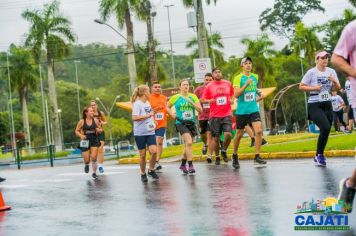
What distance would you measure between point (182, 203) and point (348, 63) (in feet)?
10.7

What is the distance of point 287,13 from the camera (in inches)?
4124

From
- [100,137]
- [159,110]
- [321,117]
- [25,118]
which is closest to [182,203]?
[321,117]

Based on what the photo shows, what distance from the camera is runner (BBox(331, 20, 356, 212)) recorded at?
568cm

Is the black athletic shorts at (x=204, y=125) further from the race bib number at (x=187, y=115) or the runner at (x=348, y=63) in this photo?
the runner at (x=348, y=63)

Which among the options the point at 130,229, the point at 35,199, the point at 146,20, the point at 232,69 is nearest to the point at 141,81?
the point at 146,20

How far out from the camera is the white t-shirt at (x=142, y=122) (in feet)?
39.8

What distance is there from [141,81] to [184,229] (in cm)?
5709

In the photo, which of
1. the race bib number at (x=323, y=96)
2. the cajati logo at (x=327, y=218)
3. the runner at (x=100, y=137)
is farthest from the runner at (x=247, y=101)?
the cajati logo at (x=327, y=218)

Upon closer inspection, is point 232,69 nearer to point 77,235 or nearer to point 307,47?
point 307,47

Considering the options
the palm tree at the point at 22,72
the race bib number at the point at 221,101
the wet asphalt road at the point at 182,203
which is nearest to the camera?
the wet asphalt road at the point at 182,203

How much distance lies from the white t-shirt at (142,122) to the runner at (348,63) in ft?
21.7

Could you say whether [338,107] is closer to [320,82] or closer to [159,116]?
[159,116]

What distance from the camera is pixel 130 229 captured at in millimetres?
6508

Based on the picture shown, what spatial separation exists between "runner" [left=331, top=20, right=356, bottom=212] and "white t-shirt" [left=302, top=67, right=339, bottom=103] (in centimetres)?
561
